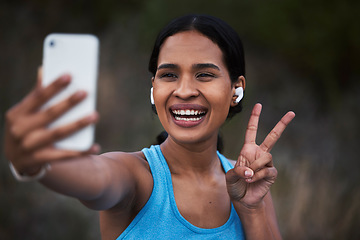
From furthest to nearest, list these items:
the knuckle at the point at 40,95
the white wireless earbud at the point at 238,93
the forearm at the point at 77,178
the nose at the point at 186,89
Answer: the white wireless earbud at the point at 238,93
the nose at the point at 186,89
the forearm at the point at 77,178
the knuckle at the point at 40,95

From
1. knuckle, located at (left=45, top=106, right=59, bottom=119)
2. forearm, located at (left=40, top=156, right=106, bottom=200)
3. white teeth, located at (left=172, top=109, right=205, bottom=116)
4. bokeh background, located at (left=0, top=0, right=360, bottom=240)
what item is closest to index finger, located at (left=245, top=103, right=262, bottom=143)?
white teeth, located at (left=172, top=109, right=205, bottom=116)

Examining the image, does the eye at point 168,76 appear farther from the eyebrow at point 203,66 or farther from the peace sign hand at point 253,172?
the peace sign hand at point 253,172

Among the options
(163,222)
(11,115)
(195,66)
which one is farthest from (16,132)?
(195,66)

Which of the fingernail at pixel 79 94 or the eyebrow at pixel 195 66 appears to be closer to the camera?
the fingernail at pixel 79 94

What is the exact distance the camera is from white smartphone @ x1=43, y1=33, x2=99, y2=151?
3.02ft

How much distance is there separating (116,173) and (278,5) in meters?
4.62

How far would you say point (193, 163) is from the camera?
179 cm

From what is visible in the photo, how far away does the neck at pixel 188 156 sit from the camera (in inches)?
69.1

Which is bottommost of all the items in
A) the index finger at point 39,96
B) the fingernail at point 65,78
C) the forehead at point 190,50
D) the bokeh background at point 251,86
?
the bokeh background at point 251,86

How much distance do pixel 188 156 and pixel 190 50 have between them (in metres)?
0.46

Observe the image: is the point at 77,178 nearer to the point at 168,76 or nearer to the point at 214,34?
the point at 168,76

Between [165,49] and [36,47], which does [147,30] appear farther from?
[165,49]

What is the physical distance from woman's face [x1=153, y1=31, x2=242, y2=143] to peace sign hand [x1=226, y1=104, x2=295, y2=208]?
0.16 m

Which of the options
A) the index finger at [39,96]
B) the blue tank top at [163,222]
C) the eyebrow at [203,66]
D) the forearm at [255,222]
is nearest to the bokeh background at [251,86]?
the forearm at [255,222]
